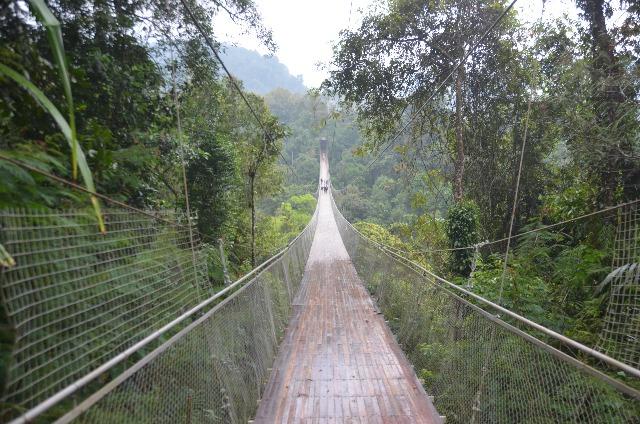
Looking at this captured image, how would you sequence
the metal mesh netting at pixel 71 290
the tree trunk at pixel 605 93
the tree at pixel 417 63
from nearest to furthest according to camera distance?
1. the metal mesh netting at pixel 71 290
2. the tree trunk at pixel 605 93
3. the tree at pixel 417 63

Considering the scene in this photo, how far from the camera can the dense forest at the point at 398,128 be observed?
2191mm

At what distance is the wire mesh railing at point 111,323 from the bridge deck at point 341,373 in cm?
31

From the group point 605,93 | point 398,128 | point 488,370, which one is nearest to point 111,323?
point 488,370

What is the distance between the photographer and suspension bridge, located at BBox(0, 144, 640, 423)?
3.74ft

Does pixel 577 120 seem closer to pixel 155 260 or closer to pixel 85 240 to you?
pixel 155 260

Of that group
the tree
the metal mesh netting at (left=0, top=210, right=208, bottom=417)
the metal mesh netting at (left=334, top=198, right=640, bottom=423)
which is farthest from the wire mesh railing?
the tree

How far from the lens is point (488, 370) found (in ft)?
7.00

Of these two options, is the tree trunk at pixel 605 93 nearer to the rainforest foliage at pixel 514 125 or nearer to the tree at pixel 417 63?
the rainforest foliage at pixel 514 125

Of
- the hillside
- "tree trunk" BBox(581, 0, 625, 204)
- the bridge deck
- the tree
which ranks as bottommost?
the bridge deck

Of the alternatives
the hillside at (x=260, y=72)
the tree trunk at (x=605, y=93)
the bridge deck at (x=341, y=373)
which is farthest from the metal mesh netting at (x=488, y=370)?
the hillside at (x=260, y=72)

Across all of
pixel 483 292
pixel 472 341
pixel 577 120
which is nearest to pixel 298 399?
pixel 472 341

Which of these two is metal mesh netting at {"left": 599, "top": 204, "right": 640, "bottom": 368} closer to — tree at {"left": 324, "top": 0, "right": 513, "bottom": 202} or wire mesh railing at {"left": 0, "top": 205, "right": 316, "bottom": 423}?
wire mesh railing at {"left": 0, "top": 205, "right": 316, "bottom": 423}

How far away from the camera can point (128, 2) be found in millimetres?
3674

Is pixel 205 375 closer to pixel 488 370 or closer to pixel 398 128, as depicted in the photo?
pixel 488 370
